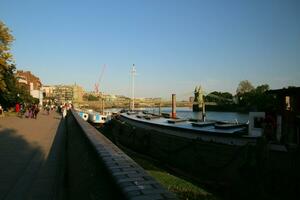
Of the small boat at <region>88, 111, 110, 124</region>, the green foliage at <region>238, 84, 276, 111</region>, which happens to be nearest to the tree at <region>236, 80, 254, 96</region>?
the green foliage at <region>238, 84, 276, 111</region>

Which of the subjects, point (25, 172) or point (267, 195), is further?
point (267, 195)

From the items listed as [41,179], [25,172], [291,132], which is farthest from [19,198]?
[291,132]

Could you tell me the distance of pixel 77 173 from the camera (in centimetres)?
746

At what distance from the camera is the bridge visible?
3666 millimetres

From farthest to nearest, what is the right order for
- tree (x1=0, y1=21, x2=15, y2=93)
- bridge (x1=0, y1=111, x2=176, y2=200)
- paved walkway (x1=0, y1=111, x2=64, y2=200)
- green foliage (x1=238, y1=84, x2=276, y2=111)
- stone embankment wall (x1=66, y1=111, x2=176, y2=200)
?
tree (x1=0, y1=21, x2=15, y2=93) < green foliage (x1=238, y1=84, x2=276, y2=111) < paved walkway (x1=0, y1=111, x2=64, y2=200) < bridge (x1=0, y1=111, x2=176, y2=200) < stone embankment wall (x1=66, y1=111, x2=176, y2=200)

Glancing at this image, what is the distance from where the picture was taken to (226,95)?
121 meters

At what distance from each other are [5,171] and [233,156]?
7.53 metres

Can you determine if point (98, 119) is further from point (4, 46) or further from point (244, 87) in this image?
point (244, 87)

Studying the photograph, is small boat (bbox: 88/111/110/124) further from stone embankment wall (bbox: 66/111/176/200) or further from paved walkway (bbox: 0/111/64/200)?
stone embankment wall (bbox: 66/111/176/200)

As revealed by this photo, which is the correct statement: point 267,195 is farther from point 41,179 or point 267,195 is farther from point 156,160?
point 156,160

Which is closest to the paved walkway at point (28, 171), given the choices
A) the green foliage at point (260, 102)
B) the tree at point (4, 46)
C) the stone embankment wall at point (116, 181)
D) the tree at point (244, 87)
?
the stone embankment wall at point (116, 181)

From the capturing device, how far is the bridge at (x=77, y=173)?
3666mm

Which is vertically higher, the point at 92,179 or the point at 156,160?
the point at 92,179

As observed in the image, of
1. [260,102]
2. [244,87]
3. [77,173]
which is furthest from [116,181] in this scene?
[244,87]
